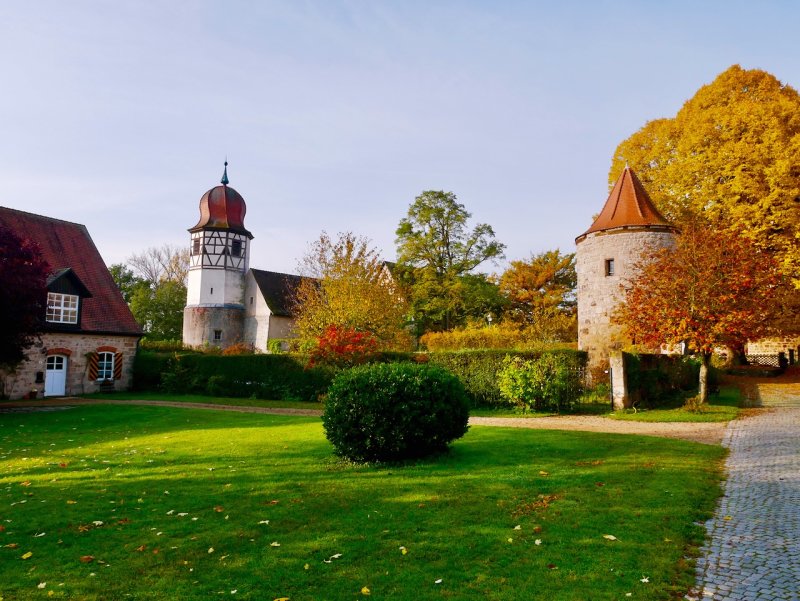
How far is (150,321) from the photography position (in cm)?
4791

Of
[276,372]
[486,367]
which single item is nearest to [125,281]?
[276,372]

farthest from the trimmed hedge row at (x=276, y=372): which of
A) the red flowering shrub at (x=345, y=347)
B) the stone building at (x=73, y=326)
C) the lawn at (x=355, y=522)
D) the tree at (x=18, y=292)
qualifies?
the lawn at (x=355, y=522)

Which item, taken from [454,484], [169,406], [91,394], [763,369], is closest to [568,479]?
[454,484]

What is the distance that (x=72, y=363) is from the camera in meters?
24.9

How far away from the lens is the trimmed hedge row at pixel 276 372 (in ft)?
63.6

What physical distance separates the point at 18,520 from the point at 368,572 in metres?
4.36

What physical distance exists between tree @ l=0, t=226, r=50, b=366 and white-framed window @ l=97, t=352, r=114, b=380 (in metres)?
7.08

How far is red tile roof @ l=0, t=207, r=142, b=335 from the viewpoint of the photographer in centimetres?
2584

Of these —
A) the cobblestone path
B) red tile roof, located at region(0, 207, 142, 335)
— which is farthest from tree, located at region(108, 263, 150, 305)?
the cobblestone path

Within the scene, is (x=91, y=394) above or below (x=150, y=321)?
below

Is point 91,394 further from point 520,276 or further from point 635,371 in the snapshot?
point 520,276

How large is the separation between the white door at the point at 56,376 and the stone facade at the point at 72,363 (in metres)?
0.13

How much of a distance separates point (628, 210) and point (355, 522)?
22597 mm

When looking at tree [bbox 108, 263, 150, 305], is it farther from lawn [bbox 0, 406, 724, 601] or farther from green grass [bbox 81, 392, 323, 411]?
lawn [bbox 0, 406, 724, 601]
